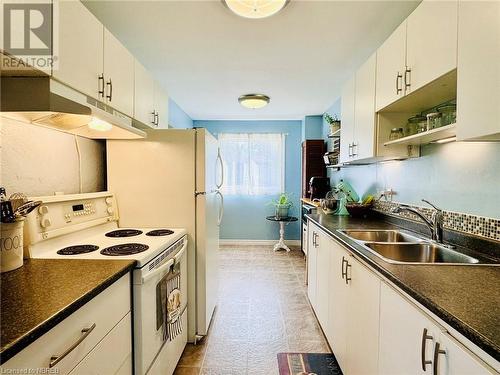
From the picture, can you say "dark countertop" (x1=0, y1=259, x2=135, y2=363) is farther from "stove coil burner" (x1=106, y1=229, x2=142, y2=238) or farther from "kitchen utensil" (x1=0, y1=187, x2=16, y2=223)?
"stove coil burner" (x1=106, y1=229, x2=142, y2=238)

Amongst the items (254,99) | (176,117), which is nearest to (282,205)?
(254,99)

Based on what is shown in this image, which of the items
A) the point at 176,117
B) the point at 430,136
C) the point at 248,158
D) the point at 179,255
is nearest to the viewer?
the point at 430,136

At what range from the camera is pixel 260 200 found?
5.48 m

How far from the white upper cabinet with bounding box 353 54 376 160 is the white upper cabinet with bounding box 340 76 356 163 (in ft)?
0.28

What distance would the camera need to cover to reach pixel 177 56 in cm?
258

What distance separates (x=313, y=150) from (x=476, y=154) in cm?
318

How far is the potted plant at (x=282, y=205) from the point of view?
5.19 metres

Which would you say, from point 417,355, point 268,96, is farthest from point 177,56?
point 417,355

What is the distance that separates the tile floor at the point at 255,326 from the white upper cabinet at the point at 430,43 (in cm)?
195

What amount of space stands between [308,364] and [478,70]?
6.37 feet

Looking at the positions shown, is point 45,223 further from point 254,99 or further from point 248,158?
point 248,158

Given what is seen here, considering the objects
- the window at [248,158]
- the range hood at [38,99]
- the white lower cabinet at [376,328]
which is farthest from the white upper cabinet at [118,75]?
the window at [248,158]

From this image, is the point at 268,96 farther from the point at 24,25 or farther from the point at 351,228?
the point at 24,25

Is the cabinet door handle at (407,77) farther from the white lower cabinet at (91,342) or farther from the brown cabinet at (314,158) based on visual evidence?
the brown cabinet at (314,158)
